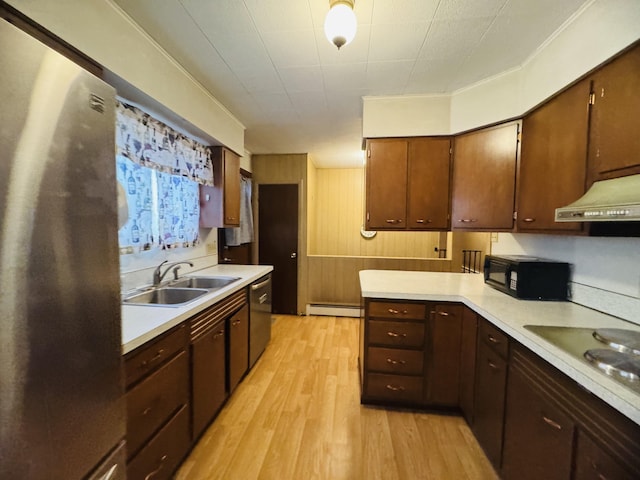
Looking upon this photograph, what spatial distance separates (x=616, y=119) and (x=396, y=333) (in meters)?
1.66

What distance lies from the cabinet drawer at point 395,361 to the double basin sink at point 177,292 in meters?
1.29

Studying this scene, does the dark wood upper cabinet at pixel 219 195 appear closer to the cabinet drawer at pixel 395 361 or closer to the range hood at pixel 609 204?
the cabinet drawer at pixel 395 361

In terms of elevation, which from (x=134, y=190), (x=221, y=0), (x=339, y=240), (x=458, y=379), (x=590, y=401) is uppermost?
(x=221, y=0)

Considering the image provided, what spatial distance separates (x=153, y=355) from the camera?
4.00 feet

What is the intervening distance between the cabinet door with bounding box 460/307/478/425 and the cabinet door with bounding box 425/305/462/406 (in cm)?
3

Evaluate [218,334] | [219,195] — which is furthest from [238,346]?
[219,195]

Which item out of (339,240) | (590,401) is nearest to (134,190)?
(590,401)

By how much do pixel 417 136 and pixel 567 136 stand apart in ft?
3.59

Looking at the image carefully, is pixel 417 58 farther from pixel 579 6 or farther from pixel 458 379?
pixel 458 379

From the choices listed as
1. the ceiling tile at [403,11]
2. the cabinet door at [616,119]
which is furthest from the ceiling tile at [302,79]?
the cabinet door at [616,119]

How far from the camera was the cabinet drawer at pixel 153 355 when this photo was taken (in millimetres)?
1092

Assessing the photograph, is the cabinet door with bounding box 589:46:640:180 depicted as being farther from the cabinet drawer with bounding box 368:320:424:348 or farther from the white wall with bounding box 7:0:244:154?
the white wall with bounding box 7:0:244:154

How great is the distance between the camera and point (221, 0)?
1.32 meters

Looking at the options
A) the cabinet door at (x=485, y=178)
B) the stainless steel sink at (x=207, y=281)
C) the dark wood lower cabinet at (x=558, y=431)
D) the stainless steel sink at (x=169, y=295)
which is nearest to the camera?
the dark wood lower cabinet at (x=558, y=431)
